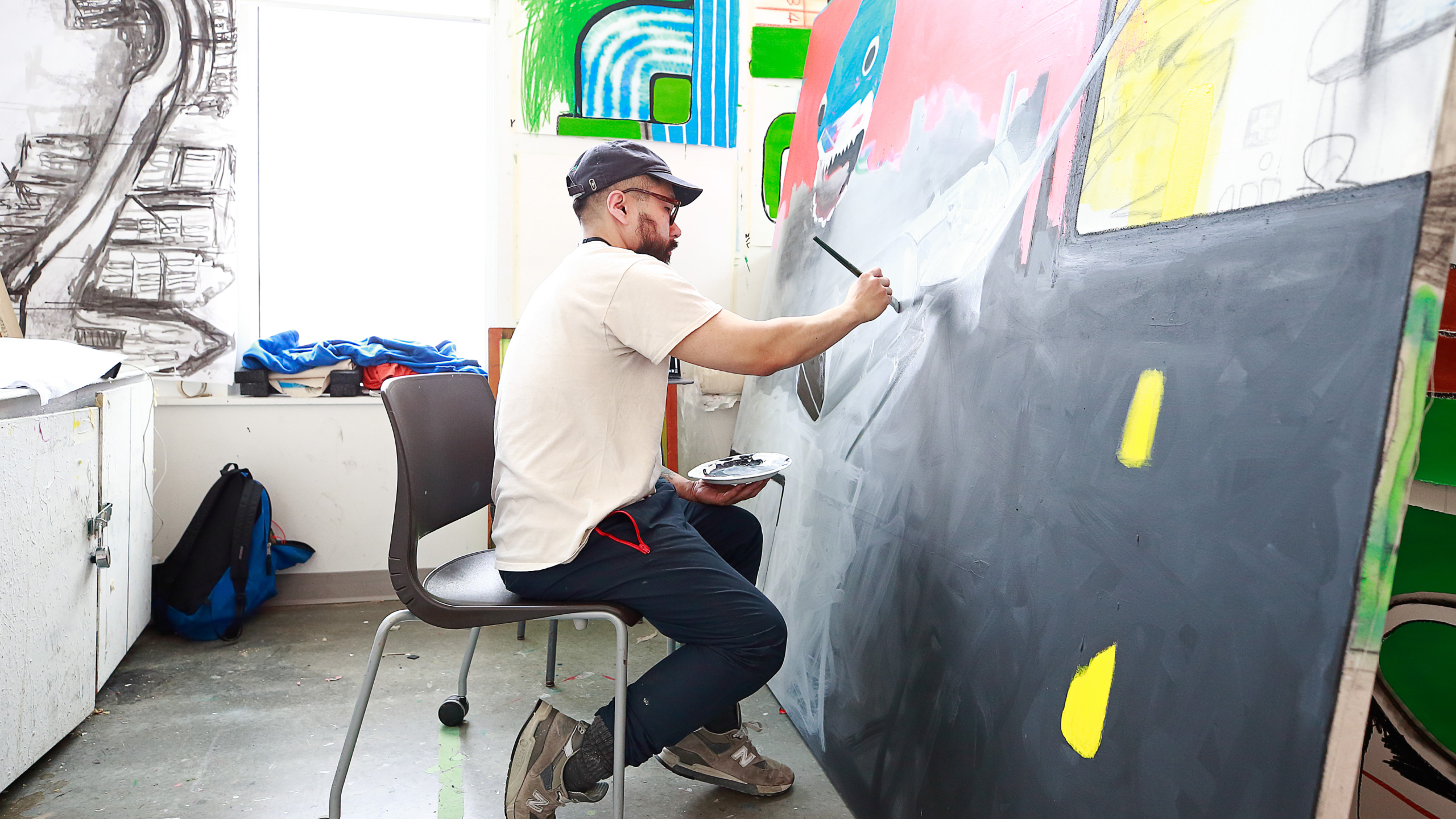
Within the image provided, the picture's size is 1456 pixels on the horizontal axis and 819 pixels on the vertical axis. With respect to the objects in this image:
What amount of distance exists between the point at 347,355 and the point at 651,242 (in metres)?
1.75

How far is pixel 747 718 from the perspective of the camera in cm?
197

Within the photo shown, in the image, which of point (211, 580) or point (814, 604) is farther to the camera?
point (211, 580)

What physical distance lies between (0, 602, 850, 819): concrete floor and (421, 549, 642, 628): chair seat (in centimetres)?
44

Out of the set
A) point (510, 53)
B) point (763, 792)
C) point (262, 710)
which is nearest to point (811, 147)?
point (510, 53)

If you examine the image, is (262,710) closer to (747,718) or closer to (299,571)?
(299,571)

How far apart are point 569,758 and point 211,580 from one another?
1638 millimetres

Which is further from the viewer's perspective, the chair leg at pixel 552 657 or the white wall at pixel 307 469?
the white wall at pixel 307 469

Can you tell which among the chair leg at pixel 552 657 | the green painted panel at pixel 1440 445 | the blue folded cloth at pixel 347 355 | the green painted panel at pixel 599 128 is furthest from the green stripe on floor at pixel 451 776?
the green painted panel at pixel 599 128

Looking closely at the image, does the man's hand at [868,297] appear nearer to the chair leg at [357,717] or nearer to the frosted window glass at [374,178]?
the chair leg at [357,717]

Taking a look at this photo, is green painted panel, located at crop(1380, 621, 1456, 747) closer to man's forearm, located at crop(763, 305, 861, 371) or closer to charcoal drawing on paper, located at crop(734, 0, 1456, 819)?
charcoal drawing on paper, located at crop(734, 0, 1456, 819)

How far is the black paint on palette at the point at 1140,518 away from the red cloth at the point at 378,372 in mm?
1917

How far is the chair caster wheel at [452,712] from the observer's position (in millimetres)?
1930

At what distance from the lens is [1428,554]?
119 centimetres

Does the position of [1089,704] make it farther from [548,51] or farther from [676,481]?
[548,51]
